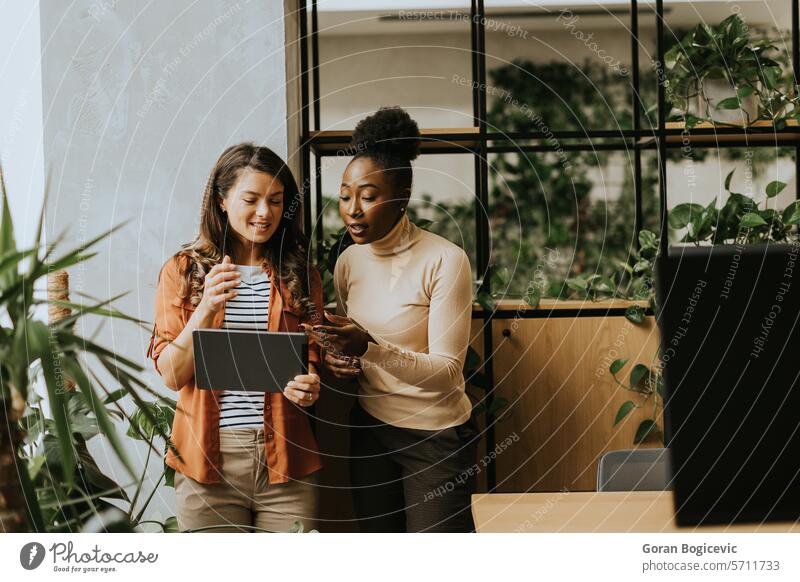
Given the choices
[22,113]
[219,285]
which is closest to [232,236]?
[219,285]

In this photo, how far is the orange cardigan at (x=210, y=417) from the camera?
1.26 metres

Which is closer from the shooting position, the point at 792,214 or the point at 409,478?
the point at 409,478

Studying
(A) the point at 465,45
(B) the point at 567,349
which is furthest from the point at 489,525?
(A) the point at 465,45

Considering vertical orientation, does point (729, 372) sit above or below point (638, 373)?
above

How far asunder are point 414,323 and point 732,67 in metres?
1.01

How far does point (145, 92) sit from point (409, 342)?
0.73 metres

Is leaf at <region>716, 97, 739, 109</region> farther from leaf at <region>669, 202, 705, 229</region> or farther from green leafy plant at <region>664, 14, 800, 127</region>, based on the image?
leaf at <region>669, 202, 705, 229</region>

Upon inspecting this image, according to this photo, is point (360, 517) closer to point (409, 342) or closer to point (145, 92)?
point (409, 342)

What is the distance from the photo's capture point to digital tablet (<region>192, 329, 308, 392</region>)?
4.03 feet

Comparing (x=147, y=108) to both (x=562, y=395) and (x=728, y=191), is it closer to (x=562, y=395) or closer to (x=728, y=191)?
(x=562, y=395)

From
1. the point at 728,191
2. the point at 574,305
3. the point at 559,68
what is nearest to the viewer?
the point at 574,305

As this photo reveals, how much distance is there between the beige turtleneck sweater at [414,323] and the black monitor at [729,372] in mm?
693

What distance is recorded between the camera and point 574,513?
99 cm

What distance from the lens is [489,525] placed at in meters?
0.96
